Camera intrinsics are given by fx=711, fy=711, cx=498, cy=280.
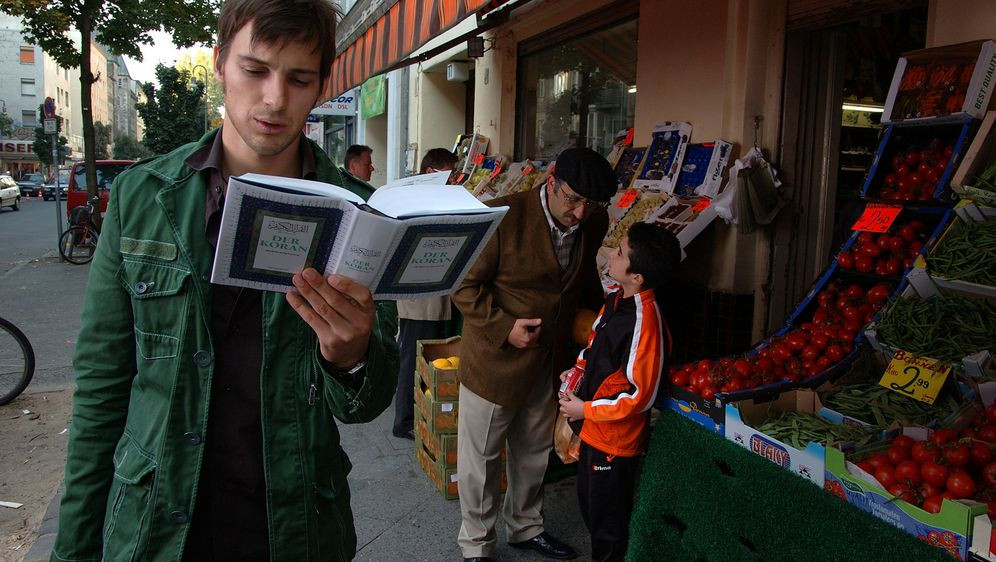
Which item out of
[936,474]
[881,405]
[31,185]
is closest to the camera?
[936,474]

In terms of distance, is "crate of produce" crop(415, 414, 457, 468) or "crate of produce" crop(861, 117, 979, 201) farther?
"crate of produce" crop(415, 414, 457, 468)

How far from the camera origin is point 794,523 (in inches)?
95.4

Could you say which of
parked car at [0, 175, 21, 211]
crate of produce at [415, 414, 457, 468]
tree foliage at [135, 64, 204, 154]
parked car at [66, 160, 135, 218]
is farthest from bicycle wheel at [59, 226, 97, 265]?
parked car at [0, 175, 21, 211]

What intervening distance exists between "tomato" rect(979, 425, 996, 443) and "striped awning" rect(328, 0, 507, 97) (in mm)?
2399

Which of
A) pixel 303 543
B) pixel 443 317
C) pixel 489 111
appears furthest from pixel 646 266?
pixel 489 111

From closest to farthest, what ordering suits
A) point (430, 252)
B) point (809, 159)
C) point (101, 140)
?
point (430, 252)
point (809, 159)
point (101, 140)

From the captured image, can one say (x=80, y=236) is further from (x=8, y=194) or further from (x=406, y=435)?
(x=8, y=194)

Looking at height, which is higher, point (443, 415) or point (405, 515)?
point (443, 415)

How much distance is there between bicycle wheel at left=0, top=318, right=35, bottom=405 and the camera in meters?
5.89

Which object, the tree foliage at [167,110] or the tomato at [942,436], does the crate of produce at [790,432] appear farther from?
the tree foliage at [167,110]

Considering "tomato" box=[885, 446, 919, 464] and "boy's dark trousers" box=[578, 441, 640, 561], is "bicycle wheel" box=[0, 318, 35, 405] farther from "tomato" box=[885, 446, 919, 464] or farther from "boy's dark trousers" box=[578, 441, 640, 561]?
"tomato" box=[885, 446, 919, 464]

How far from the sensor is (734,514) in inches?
106

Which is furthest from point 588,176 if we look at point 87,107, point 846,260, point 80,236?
point 87,107

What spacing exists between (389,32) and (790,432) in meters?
4.77
